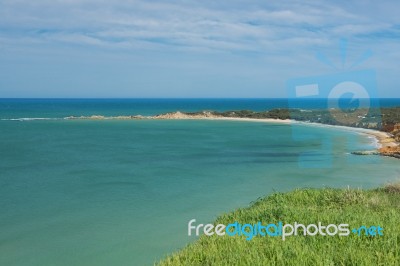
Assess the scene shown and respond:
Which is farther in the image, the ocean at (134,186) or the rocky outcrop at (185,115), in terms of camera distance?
the rocky outcrop at (185,115)

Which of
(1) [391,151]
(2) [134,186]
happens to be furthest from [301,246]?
(1) [391,151]

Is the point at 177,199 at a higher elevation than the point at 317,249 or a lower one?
lower

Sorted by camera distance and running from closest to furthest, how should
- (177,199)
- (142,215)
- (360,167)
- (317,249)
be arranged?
1. (317,249)
2. (142,215)
3. (177,199)
4. (360,167)

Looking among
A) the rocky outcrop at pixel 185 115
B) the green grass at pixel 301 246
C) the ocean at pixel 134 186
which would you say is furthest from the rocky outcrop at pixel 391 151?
the rocky outcrop at pixel 185 115

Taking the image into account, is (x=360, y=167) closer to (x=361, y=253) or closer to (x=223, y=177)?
(x=223, y=177)

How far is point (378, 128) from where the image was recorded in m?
54.5

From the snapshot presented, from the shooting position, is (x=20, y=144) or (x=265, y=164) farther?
(x=20, y=144)

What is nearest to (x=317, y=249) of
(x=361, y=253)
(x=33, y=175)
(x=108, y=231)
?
(x=361, y=253)

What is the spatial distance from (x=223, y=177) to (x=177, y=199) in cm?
559

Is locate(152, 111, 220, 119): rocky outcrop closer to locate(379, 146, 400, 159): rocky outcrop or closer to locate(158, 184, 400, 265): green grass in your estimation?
locate(379, 146, 400, 159): rocky outcrop

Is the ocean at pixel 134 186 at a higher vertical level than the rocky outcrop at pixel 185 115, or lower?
lower

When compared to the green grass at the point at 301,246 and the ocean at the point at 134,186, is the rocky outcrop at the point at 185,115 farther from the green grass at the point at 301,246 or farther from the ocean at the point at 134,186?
the green grass at the point at 301,246

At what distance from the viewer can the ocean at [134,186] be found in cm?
1206

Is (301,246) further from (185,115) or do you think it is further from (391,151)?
(185,115)
